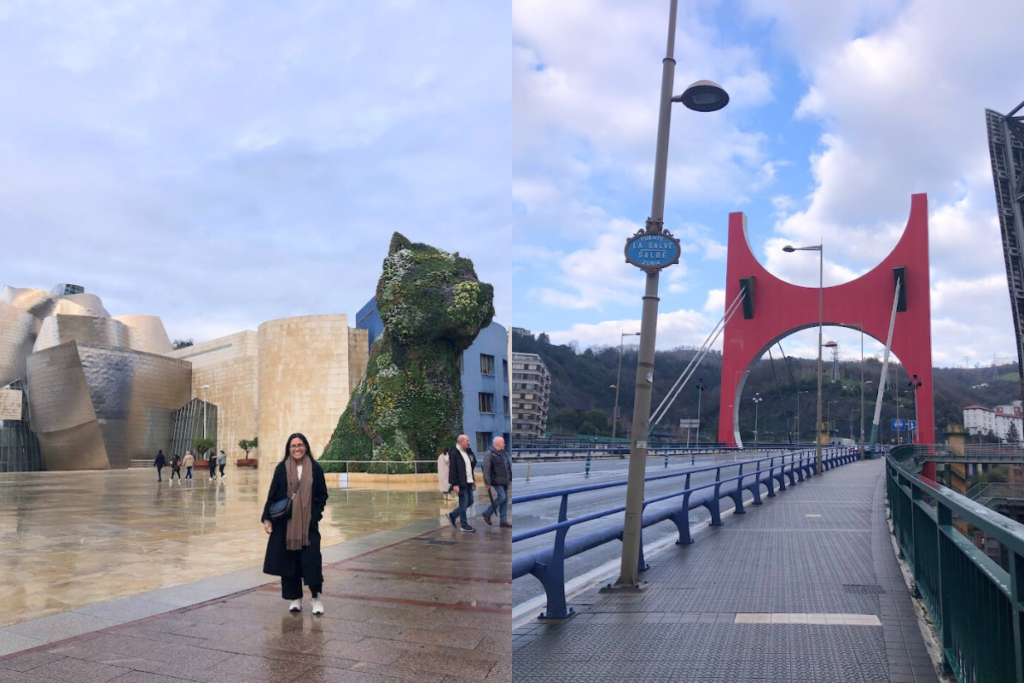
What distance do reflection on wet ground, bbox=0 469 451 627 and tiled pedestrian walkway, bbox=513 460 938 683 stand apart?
3.85 m

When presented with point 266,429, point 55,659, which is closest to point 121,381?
point 266,429

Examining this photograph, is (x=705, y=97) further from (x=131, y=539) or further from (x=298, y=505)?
(x=131, y=539)

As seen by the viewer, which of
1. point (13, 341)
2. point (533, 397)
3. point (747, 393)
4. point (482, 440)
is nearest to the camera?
point (482, 440)

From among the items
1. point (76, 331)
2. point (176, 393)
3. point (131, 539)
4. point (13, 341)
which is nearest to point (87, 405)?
point (176, 393)

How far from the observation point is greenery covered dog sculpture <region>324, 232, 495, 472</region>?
25812mm

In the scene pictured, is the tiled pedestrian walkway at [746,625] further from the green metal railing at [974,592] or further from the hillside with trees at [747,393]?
the hillside with trees at [747,393]

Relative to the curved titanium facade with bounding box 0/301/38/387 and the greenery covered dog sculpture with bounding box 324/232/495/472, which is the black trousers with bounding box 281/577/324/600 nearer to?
the greenery covered dog sculpture with bounding box 324/232/495/472

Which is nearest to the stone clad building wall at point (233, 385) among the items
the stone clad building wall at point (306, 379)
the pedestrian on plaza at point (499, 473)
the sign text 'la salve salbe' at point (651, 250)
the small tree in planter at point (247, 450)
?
the small tree in planter at point (247, 450)

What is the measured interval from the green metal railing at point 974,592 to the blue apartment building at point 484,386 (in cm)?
4503

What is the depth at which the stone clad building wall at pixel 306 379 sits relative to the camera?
1697 inches

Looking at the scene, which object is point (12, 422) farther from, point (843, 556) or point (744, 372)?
point (843, 556)

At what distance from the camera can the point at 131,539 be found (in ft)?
35.2

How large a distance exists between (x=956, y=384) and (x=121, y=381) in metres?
88.3

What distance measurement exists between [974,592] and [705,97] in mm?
4569
